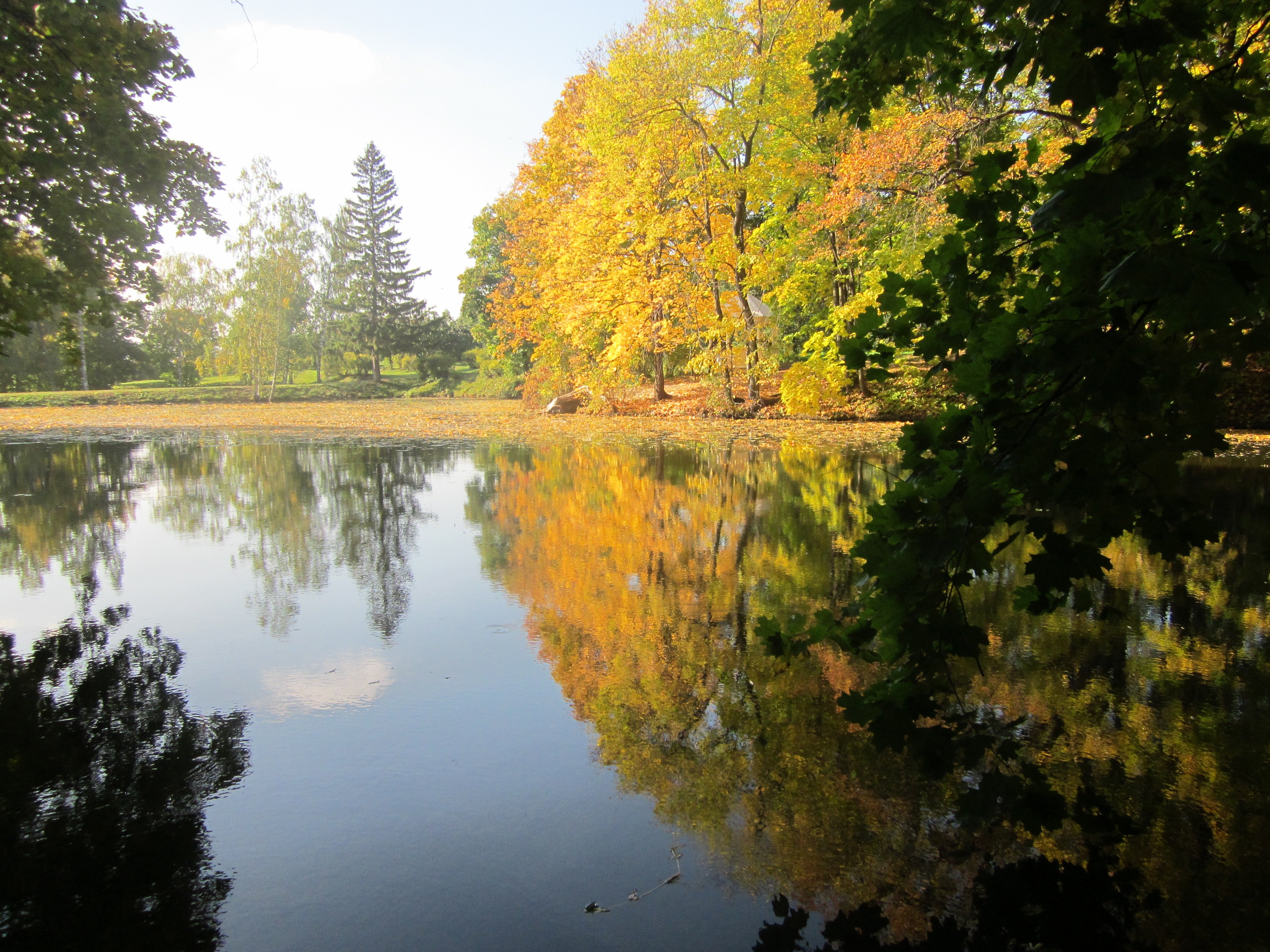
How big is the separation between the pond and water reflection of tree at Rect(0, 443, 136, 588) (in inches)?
5.7

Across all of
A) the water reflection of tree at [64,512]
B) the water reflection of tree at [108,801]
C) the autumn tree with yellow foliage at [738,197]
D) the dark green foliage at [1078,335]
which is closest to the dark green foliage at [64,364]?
the water reflection of tree at [64,512]

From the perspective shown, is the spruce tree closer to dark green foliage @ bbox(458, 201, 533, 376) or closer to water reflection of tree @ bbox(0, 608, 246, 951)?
dark green foliage @ bbox(458, 201, 533, 376)

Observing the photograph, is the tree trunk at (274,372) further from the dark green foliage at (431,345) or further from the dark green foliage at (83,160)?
the dark green foliage at (83,160)

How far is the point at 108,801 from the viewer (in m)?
3.11

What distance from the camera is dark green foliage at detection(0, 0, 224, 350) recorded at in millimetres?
8336

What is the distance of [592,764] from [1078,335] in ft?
8.35

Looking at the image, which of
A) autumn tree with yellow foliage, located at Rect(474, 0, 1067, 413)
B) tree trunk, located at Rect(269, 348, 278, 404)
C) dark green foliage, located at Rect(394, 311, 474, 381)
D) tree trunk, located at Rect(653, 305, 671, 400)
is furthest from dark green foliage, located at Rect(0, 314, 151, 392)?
autumn tree with yellow foliage, located at Rect(474, 0, 1067, 413)

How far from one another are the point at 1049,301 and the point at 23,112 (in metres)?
11.4

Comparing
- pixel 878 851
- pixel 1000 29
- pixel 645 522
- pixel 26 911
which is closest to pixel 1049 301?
pixel 878 851

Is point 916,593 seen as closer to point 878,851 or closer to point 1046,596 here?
point 1046,596

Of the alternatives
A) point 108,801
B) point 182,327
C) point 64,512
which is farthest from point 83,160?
point 182,327

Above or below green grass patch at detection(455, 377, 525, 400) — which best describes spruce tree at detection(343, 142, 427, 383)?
above

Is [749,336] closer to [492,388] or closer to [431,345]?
[492,388]

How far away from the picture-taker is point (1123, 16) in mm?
2154
